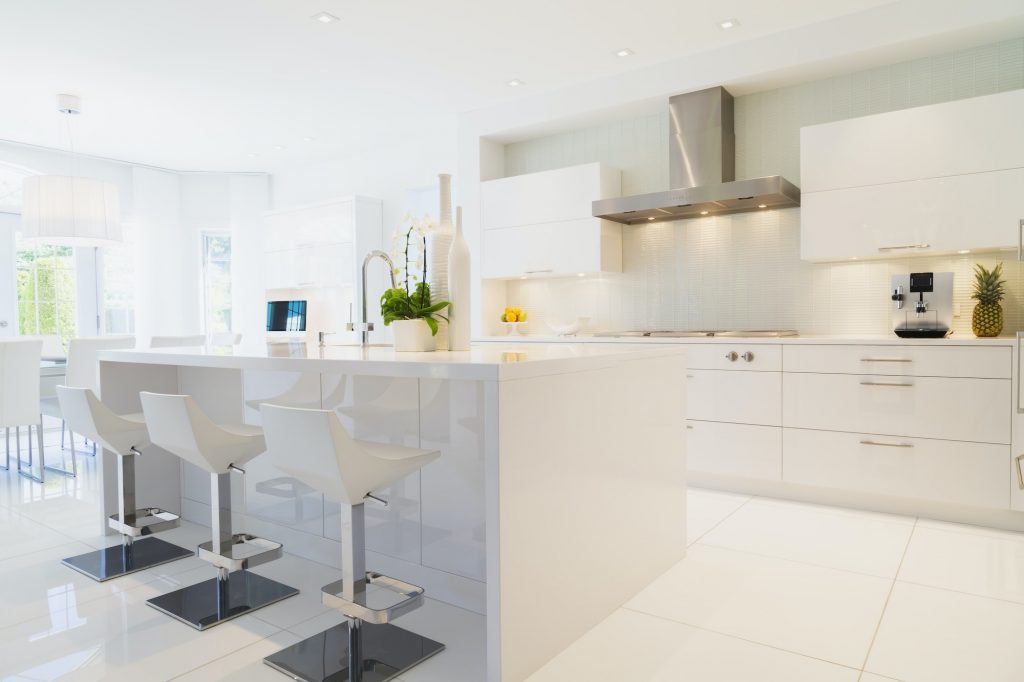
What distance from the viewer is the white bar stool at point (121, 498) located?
2.62 metres

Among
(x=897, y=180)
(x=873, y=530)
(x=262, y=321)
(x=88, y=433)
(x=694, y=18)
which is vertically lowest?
(x=873, y=530)

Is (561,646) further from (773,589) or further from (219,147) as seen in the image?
(219,147)

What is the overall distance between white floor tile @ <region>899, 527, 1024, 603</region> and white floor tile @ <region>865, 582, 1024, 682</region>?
0.38 ft

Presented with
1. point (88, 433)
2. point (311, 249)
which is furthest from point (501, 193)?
point (88, 433)

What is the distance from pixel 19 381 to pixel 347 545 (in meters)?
3.40

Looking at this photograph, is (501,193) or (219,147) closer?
(501,193)

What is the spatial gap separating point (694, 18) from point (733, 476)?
8.51 ft

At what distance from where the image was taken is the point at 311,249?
6367mm

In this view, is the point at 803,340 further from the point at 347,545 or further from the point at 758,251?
the point at 347,545

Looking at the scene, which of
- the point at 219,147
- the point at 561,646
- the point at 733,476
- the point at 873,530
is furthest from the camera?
the point at 219,147

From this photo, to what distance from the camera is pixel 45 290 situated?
6312mm

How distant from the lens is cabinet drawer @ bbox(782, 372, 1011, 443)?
3.04 m

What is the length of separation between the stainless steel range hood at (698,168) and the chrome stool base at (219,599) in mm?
2998

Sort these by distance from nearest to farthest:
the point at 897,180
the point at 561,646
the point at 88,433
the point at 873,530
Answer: the point at 561,646, the point at 88,433, the point at 873,530, the point at 897,180
